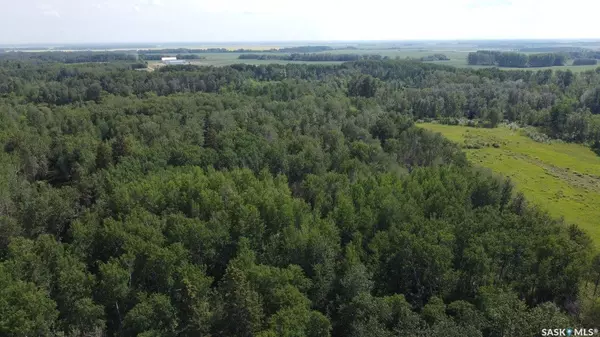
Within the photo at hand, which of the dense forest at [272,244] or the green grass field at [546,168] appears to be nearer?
the dense forest at [272,244]

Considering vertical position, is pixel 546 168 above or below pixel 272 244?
below

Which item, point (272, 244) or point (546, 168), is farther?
point (546, 168)

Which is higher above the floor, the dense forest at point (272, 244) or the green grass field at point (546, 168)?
the dense forest at point (272, 244)

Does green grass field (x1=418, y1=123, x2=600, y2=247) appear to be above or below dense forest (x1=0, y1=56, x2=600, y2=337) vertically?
below

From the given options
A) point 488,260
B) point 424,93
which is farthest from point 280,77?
point 488,260

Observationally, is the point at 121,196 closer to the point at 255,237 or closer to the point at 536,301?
the point at 255,237
